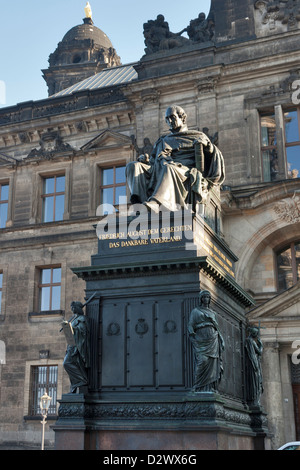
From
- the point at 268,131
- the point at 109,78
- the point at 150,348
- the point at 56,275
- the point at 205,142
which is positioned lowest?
the point at 150,348

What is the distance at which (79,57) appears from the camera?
50.0m

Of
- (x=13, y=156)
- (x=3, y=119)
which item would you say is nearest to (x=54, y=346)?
(x=13, y=156)

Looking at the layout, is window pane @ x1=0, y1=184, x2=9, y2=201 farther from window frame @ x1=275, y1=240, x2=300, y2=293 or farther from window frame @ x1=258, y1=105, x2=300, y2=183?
window frame @ x1=275, y1=240, x2=300, y2=293

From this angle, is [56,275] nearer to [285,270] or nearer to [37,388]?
[37,388]

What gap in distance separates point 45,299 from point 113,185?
5.01 meters

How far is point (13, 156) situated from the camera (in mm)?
27453

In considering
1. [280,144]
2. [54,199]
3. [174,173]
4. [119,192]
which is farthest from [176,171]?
[54,199]

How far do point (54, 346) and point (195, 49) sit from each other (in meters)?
11.8

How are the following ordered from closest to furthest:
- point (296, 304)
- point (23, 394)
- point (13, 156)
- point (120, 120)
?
point (296, 304), point (23, 394), point (120, 120), point (13, 156)

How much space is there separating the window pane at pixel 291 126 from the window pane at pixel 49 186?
960 cm

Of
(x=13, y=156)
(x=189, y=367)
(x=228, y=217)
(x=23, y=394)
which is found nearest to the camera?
(x=189, y=367)

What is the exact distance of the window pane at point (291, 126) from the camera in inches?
877

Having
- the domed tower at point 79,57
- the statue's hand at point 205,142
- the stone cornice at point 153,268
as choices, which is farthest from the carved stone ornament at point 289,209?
the domed tower at point 79,57
